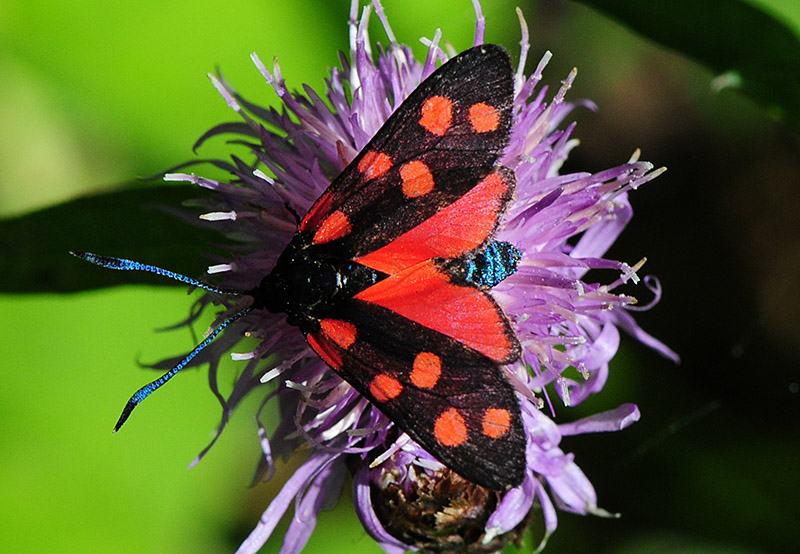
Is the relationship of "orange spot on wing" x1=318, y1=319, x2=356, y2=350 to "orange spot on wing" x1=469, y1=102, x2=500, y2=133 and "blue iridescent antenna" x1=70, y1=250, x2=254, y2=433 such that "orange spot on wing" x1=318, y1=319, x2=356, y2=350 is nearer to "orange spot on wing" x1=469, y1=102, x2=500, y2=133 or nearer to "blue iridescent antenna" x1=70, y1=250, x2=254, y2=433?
"blue iridescent antenna" x1=70, y1=250, x2=254, y2=433

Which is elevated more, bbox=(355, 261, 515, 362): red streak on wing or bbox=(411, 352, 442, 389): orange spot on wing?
bbox=(355, 261, 515, 362): red streak on wing

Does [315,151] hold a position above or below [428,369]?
above

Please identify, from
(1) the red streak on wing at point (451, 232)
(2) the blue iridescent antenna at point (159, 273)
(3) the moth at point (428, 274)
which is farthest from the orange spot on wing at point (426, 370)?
(2) the blue iridescent antenna at point (159, 273)

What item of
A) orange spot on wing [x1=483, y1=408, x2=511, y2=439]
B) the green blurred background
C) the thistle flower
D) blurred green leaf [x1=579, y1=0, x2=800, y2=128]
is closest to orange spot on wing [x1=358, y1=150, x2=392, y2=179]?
the thistle flower

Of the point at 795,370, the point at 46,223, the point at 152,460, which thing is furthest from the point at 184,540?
the point at 795,370

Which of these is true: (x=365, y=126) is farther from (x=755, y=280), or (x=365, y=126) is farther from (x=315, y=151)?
(x=755, y=280)
